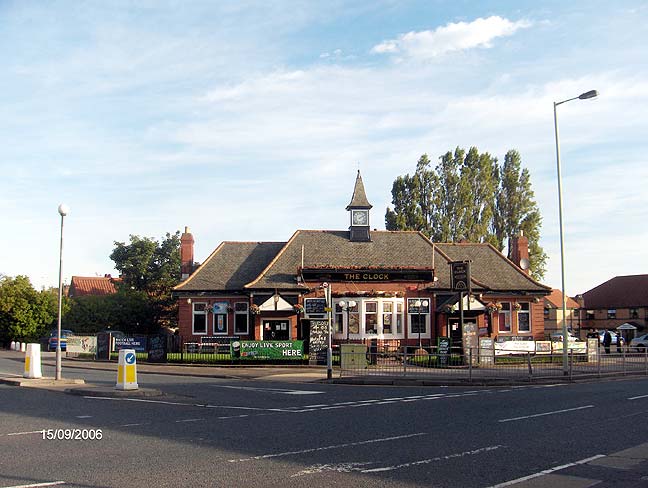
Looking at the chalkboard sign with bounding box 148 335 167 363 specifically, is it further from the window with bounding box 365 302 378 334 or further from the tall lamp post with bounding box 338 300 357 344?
the window with bounding box 365 302 378 334

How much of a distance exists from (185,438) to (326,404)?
21.0 ft

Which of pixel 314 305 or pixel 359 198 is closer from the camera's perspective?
pixel 314 305

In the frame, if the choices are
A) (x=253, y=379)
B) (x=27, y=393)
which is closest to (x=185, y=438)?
(x=27, y=393)

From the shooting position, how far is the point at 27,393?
18609mm

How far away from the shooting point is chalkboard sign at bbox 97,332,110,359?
37812 mm

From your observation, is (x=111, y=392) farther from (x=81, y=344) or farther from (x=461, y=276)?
(x=81, y=344)

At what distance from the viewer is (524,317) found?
4266cm

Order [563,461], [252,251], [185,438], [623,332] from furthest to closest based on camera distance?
[623,332]
[252,251]
[185,438]
[563,461]

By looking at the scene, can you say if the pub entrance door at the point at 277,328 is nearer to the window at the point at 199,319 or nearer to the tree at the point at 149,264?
the window at the point at 199,319

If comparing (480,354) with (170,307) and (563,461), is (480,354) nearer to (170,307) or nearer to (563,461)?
(563,461)

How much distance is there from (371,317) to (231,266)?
33.1ft

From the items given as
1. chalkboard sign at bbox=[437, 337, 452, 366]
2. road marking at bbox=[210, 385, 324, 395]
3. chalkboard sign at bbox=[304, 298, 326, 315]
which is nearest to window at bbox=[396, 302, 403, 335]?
chalkboard sign at bbox=[304, 298, 326, 315]

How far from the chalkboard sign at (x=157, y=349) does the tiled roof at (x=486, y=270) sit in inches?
631

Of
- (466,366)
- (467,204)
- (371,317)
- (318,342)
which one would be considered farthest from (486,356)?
(467,204)
